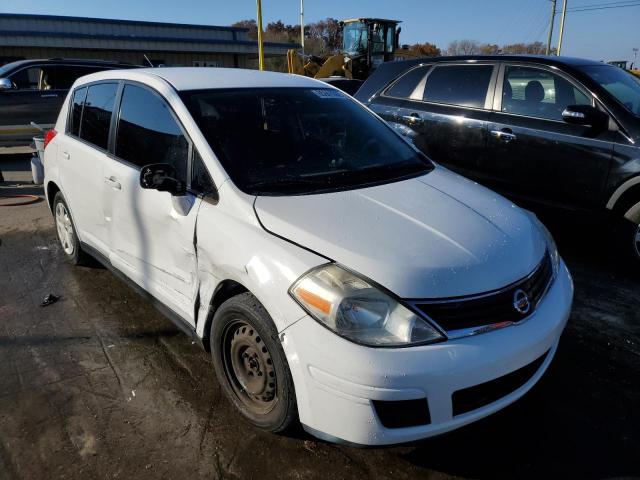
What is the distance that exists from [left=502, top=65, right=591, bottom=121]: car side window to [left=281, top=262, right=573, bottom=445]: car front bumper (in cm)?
332

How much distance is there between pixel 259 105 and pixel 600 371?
8.45 ft

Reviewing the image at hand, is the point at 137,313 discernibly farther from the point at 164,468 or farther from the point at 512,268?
the point at 512,268

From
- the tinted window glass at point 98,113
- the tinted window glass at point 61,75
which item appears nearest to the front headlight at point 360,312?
the tinted window glass at point 98,113

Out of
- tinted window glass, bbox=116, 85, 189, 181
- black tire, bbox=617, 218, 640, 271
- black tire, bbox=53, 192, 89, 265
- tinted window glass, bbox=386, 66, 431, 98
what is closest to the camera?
tinted window glass, bbox=116, 85, 189, 181

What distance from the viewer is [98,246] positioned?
3787 mm

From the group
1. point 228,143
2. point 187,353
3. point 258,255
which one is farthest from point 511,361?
point 187,353

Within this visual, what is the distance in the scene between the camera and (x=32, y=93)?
945 centimetres

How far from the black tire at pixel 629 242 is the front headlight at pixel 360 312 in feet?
10.2

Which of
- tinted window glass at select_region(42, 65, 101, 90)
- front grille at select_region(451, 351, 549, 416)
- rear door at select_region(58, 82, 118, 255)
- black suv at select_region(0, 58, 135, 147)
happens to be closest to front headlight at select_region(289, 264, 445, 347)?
front grille at select_region(451, 351, 549, 416)

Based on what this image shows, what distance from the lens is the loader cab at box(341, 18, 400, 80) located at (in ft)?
68.5

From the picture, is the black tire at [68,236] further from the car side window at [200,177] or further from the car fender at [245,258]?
the car fender at [245,258]

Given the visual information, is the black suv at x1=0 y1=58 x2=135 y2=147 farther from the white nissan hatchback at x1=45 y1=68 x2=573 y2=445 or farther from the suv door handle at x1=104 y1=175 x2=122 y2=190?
the suv door handle at x1=104 y1=175 x2=122 y2=190

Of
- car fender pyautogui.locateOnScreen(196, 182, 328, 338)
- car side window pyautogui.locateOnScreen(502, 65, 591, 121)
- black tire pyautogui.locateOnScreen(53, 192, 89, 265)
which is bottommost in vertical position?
black tire pyautogui.locateOnScreen(53, 192, 89, 265)

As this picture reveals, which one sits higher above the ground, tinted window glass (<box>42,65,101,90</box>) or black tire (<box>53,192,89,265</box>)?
tinted window glass (<box>42,65,101,90</box>)
